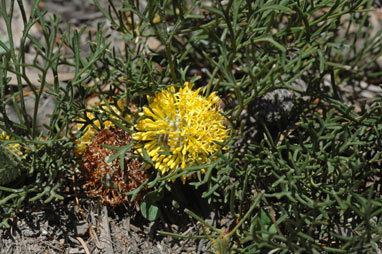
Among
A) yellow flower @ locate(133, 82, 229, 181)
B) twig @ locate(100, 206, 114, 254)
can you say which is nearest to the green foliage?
yellow flower @ locate(133, 82, 229, 181)

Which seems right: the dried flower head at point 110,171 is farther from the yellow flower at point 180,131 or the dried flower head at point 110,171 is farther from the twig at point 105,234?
the yellow flower at point 180,131

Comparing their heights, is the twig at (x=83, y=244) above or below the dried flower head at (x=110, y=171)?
below

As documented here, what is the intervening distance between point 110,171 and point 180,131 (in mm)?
507

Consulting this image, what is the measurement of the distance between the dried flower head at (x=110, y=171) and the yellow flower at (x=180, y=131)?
22 centimetres

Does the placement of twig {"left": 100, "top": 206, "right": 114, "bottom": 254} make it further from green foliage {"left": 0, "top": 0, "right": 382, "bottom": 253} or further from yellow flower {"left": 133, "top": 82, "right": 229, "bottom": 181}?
yellow flower {"left": 133, "top": 82, "right": 229, "bottom": 181}

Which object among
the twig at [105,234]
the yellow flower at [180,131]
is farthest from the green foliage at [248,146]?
the twig at [105,234]

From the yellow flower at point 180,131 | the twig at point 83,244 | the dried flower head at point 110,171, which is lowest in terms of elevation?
the twig at point 83,244

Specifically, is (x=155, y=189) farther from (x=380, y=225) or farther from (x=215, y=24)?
(x=380, y=225)

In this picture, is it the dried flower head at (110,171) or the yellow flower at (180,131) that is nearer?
the yellow flower at (180,131)

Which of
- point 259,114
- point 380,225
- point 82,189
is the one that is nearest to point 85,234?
point 82,189

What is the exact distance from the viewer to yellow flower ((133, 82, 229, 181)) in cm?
186

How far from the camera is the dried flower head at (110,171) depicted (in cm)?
212

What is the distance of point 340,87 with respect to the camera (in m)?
2.96

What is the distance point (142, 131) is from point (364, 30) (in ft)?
7.43
